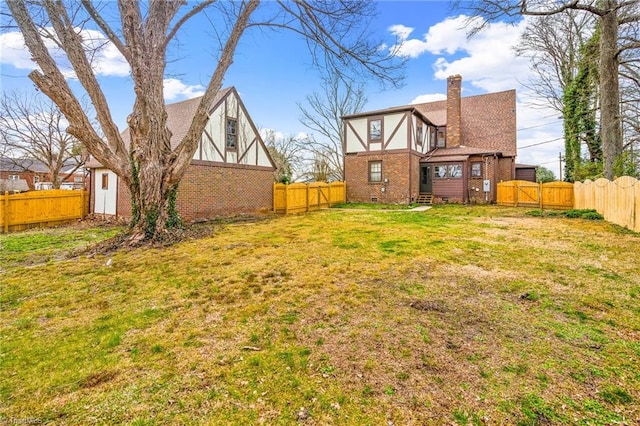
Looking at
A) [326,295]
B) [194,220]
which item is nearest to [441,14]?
[326,295]

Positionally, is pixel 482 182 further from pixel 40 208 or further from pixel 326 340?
pixel 40 208

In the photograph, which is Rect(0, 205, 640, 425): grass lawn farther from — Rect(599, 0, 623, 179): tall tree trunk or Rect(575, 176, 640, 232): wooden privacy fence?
Rect(599, 0, 623, 179): tall tree trunk

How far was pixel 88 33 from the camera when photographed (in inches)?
296

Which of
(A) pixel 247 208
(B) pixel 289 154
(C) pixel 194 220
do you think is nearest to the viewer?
(C) pixel 194 220

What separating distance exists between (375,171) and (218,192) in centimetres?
1017

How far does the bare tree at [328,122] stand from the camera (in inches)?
1044

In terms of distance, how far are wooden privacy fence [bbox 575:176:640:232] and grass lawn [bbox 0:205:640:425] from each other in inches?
131

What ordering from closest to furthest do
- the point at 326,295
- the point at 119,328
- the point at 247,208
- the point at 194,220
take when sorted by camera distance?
the point at 119,328 < the point at 326,295 < the point at 194,220 < the point at 247,208

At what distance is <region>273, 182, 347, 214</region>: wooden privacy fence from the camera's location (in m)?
14.3

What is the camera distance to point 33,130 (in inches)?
735

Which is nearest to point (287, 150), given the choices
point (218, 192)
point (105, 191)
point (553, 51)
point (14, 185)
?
point (218, 192)

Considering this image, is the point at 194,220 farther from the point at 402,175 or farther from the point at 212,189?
the point at 402,175

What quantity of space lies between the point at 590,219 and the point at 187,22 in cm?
1476

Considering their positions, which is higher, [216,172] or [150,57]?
[150,57]
